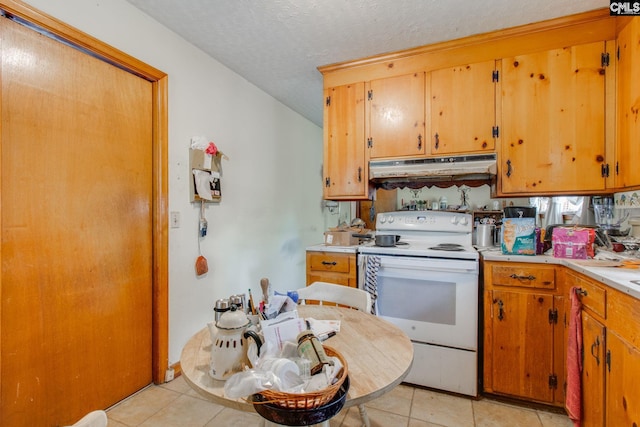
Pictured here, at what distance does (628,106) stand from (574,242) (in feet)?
2.86

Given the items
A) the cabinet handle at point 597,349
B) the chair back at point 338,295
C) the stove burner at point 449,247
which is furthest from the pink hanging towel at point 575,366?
the chair back at point 338,295

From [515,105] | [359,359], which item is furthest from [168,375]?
[515,105]

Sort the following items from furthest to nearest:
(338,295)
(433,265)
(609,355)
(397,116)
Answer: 1. (397,116)
2. (433,265)
3. (338,295)
4. (609,355)

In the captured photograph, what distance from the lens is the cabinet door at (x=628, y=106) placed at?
5.53 ft

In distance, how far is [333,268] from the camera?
7.73 feet

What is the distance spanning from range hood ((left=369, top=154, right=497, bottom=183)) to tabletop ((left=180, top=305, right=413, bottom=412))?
4.64ft

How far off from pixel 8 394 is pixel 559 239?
3.04 m

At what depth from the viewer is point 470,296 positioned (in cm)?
192

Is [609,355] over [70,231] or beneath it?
beneath

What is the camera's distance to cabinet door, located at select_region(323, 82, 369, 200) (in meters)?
2.59

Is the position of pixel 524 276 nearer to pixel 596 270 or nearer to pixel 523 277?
pixel 523 277

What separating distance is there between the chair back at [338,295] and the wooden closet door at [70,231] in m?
1.13

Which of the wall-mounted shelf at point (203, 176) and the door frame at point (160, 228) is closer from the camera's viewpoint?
the door frame at point (160, 228)

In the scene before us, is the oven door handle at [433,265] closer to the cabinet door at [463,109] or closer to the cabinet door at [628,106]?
the cabinet door at [463,109]
